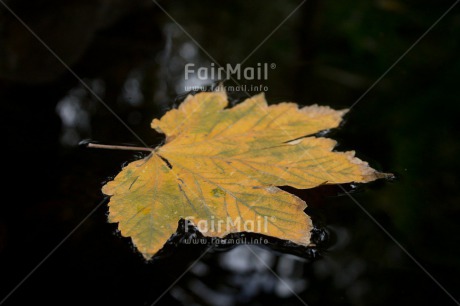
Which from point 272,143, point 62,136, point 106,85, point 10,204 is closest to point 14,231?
point 10,204

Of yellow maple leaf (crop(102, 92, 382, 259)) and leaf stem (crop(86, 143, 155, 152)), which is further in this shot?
leaf stem (crop(86, 143, 155, 152))

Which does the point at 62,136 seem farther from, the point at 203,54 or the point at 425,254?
the point at 425,254

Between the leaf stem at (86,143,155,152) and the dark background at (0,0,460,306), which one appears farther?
the leaf stem at (86,143,155,152)

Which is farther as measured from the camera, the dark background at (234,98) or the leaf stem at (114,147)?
the leaf stem at (114,147)
